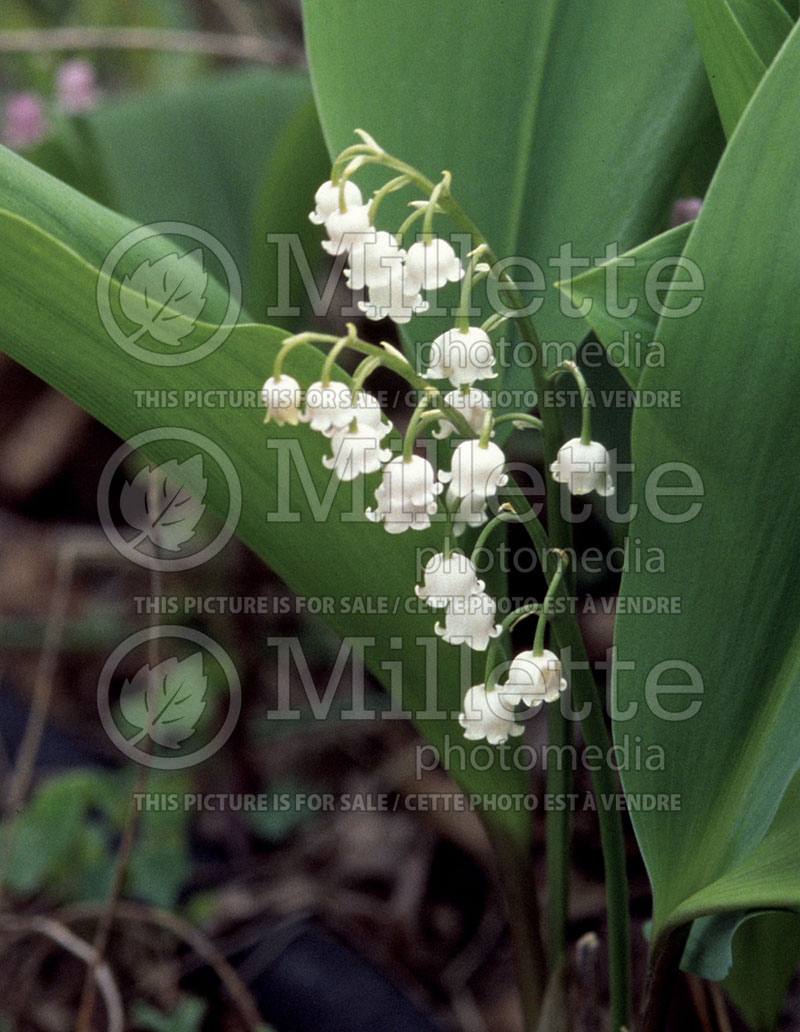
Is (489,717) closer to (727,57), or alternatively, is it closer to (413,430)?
(413,430)

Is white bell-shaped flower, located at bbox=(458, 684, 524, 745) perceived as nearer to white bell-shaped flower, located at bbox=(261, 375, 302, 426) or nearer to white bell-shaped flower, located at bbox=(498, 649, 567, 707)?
white bell-shaped flower, located at bbox=(498, 649, 567, 707)

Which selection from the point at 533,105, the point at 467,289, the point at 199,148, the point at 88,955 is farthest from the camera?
the point at 199,148

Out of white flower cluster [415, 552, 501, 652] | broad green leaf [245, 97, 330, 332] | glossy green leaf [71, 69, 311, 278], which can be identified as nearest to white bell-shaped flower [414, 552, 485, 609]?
white flower cluster [415, 552, 501, 652]

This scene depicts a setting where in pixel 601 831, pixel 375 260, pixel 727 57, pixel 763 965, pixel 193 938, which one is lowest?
pixel 193 938

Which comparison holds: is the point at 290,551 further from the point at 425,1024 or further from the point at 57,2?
the point at 57,2

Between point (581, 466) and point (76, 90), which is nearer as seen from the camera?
point (581, 466)

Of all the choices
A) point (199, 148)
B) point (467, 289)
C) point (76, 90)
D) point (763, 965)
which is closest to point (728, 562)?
point (467, 289)

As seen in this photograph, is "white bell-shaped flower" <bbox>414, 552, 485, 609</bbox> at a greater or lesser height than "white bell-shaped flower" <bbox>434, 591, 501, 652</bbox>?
greater
